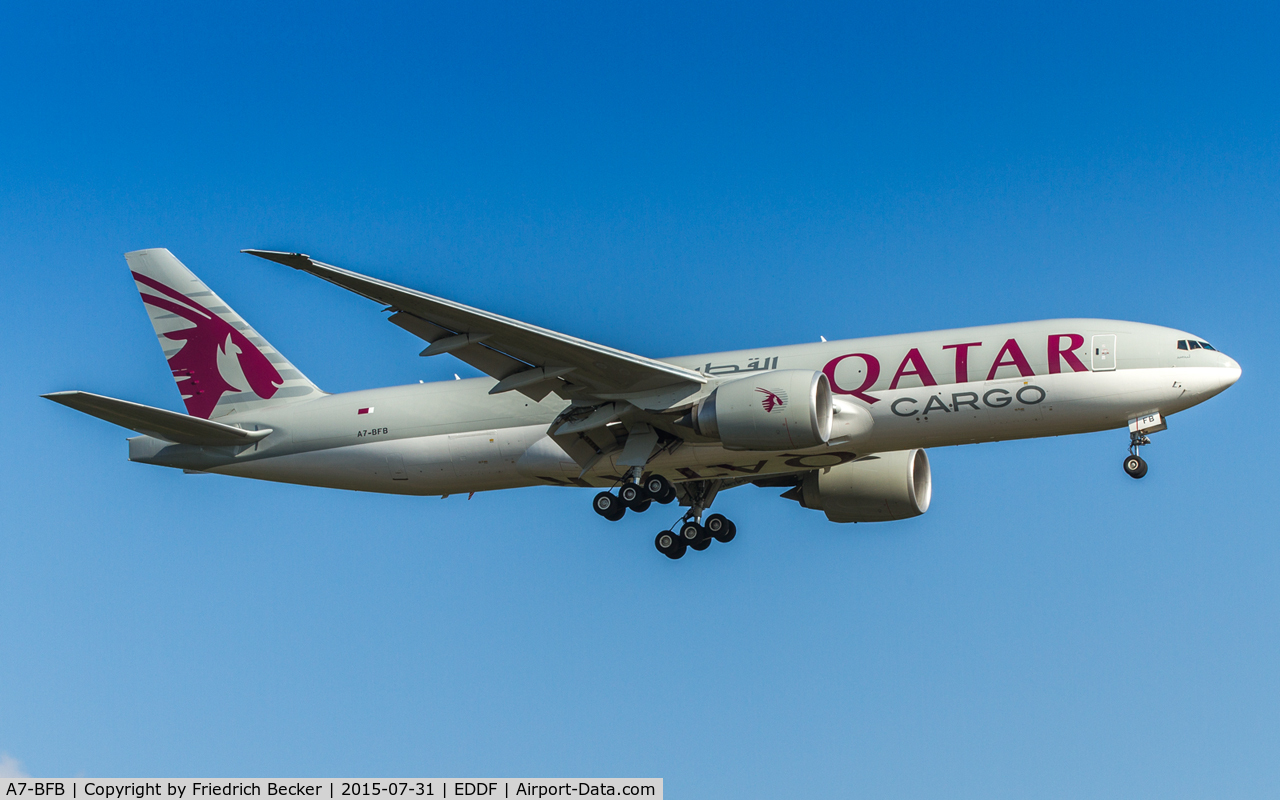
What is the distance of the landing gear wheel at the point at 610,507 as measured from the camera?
1281 inches

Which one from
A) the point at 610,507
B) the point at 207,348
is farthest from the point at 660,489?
the point at 207,348

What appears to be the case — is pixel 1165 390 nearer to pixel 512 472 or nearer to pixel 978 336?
pixel 978 336

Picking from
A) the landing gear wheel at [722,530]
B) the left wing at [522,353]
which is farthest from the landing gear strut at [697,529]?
the left wing at [522,353]

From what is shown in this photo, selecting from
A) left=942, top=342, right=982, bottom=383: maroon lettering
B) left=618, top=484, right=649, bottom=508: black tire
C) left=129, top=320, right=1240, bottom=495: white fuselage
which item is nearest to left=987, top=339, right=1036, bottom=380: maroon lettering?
left=129, top=320, right=1240, bottom=495: white fuselage

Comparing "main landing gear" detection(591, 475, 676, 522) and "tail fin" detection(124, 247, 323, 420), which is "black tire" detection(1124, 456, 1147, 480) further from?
"tail fin" detection(124, 247, 323, 420)

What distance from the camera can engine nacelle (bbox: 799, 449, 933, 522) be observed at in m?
35.7

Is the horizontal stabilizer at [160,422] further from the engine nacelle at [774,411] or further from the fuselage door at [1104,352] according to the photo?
the fuselage door at [1104,352]

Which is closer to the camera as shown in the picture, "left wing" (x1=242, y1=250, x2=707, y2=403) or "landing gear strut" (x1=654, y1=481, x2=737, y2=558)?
"left wing" (x1=242, y1=250, x2=707, y2=403)

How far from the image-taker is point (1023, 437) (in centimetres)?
3056

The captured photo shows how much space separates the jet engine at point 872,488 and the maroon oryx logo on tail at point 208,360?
48.1 feet

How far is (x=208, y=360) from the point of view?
37625 mm

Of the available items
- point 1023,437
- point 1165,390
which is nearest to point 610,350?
point 1023,437
